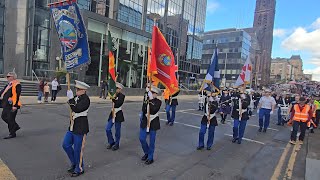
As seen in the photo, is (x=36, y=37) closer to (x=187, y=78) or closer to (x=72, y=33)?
(x=72, y=33)

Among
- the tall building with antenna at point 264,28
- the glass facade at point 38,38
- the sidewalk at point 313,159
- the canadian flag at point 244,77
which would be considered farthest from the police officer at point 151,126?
the tall building with antenna at point 264,28

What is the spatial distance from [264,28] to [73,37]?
400ft

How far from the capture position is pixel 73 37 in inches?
232

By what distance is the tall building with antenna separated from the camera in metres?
114

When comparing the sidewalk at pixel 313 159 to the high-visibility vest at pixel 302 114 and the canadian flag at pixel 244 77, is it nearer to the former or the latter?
the high-visibility vest at pixel 302 114

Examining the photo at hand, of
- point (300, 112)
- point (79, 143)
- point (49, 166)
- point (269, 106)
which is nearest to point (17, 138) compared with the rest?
point (49, 166)

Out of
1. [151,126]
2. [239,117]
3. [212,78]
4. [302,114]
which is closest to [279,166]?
[239,117]

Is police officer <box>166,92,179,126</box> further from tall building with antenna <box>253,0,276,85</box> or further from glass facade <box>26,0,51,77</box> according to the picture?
tall building with antenna <box>253,0,276,85</box>

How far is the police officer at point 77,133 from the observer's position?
5090 mm

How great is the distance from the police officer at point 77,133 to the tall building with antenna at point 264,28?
116245mm

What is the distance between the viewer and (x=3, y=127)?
27.6 feet

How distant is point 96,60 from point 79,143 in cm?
2440

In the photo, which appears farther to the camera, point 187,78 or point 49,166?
point 187,78

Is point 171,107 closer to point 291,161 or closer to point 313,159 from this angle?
point 291,161
